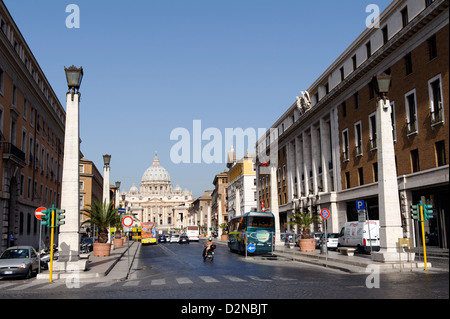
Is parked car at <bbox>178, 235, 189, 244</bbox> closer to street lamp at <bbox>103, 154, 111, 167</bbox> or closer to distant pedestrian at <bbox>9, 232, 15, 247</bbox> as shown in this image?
Answer: street lamp at <bbox>103, 154, 111, 167</bbox>

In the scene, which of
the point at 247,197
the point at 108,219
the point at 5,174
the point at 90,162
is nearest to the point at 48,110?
the point at 5,174

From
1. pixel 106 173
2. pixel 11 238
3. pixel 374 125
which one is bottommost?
pixel 11 238

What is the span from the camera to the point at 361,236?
31406 millimetres

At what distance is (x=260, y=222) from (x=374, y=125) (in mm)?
13244

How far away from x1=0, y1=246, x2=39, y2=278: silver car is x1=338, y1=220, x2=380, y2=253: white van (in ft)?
63.3

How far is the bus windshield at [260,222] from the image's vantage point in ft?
115

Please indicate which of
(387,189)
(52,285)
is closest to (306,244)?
(387,189)

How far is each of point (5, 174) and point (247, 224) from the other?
59.7 ft

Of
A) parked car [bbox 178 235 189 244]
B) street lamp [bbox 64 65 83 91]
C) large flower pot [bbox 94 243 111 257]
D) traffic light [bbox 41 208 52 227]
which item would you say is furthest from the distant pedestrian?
parked car [bbox 178 235 189 244]

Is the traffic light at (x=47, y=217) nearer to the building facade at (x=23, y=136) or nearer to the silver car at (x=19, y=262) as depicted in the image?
the silver car at (x=19, y=262)

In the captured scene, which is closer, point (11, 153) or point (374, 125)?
point (11, 153)

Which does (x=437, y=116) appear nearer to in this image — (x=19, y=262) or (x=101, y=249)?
(x=101, y=249)

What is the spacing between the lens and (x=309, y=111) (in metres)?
54.0
